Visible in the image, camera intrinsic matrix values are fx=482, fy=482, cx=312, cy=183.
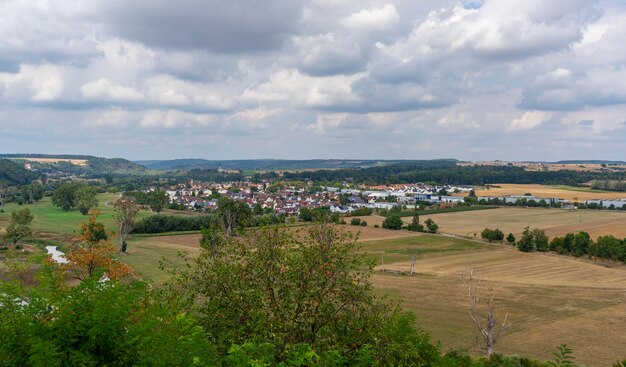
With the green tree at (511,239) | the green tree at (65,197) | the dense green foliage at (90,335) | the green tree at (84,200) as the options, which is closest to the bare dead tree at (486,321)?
the dense green foliage at (90,335)

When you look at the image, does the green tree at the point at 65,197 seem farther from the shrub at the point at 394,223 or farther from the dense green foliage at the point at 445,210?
the dense green foliage at the point at 445,210

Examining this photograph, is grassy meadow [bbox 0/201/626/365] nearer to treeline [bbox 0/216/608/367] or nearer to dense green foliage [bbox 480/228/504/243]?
dense green foliage [bbox 480/228/504/243]

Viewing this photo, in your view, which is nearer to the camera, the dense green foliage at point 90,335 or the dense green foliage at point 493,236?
the dense green foliage at point 90,335

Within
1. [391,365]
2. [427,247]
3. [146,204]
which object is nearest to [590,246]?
[427,247]

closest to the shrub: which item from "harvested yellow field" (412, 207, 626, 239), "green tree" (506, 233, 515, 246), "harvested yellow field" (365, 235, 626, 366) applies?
"harvested yellow field" (412, 207, 626, 239)

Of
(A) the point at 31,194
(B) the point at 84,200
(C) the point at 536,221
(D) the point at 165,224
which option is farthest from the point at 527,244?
(A) the point at 31,194

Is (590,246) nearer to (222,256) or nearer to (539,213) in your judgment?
(539,213)
